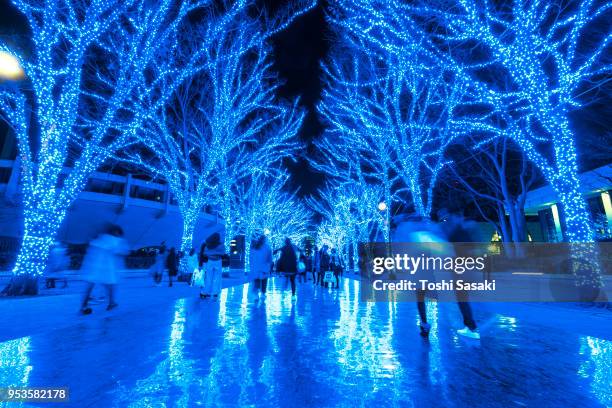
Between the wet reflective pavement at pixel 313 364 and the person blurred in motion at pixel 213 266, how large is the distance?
4.14m

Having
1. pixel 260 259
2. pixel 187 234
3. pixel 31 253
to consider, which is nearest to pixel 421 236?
pixel 260 259

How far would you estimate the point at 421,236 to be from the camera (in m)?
5.06

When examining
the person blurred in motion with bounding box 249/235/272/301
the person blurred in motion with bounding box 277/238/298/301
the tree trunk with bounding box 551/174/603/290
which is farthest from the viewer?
the person blurred in motion with bounding box 277/238/298/301

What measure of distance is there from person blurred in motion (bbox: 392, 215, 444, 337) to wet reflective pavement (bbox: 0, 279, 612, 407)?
404mm

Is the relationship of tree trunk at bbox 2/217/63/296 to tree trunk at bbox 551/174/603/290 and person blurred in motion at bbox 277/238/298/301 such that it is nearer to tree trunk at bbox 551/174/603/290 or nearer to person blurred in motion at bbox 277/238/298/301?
person blurred in motion at bbox 277/238/298/301

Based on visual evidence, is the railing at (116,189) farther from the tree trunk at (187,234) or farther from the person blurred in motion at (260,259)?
the person blurred in motion at (260,259)

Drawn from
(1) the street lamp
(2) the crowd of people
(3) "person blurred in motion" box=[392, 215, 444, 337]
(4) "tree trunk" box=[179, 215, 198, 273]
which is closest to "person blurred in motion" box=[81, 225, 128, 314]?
(2) the crowd of people

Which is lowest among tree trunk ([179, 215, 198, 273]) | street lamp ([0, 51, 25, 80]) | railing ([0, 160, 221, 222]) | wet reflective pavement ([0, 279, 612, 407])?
wet reflective pavement ([0, 279, 612, 407])

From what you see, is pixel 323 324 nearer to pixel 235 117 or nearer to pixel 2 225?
pixel 235 117

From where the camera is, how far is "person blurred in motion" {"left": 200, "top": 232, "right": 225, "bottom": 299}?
10.5m

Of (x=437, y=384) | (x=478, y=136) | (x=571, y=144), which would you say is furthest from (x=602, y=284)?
(x=478, y=136)

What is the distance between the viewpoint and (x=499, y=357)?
4.08m

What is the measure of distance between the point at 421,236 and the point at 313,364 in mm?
2387

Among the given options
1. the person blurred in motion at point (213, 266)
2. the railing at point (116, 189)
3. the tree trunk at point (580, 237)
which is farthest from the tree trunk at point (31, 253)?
the railing at point (116, 189)
